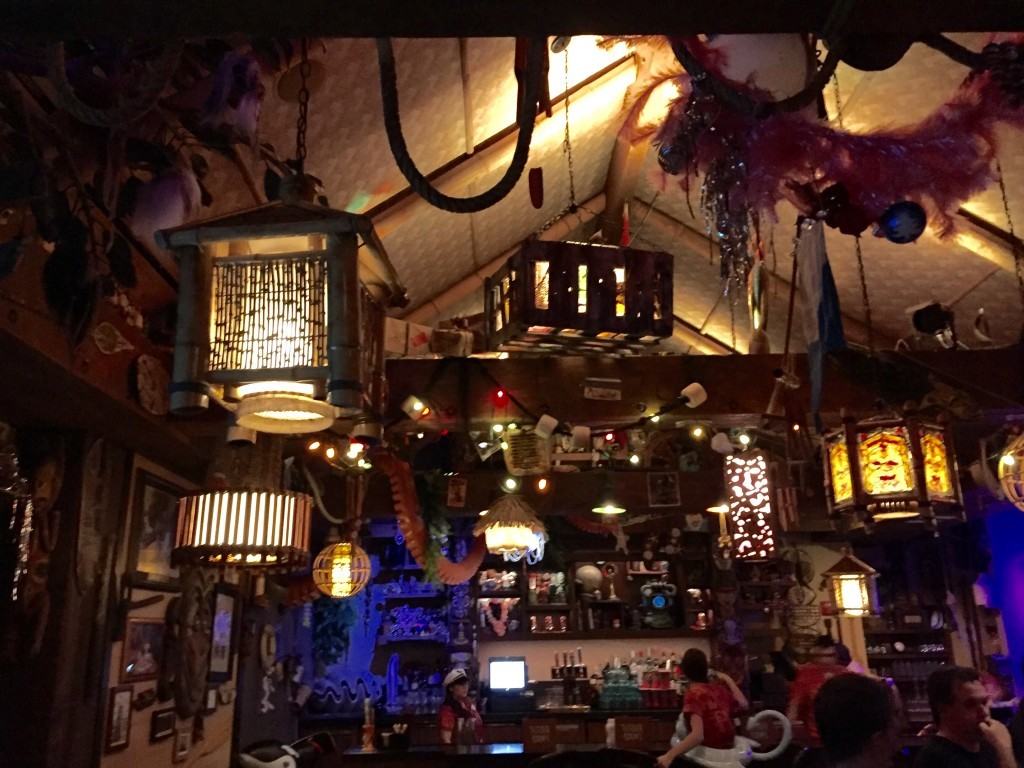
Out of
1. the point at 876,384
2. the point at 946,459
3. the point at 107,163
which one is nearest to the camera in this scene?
the point at 107,163

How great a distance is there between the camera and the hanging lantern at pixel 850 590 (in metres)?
7.07

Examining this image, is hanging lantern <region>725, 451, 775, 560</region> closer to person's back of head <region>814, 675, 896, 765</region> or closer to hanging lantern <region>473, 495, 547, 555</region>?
hanging lantern <region>473, 495, 547, 555</region>

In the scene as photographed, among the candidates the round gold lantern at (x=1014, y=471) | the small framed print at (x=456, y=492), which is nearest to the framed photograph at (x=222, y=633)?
the small framed print at (x=456, y=492)

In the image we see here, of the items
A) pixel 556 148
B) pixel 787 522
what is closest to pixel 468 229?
pixel 556 148

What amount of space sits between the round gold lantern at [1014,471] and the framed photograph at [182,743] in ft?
16.4

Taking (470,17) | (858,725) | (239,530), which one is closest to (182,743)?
(239,530)

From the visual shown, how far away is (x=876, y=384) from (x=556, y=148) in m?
2.64

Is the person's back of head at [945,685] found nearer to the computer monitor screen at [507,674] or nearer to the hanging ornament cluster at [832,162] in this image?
the hanging ornament cluster at [832,162]

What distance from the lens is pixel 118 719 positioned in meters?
4.23

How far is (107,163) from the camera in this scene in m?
3.00

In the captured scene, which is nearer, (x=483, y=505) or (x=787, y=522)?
(x=787, y=522)

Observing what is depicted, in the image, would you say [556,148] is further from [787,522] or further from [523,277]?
[787,522]

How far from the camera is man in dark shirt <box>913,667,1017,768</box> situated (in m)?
2.73

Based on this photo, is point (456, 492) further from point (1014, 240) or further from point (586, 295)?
point (1014, 240)
